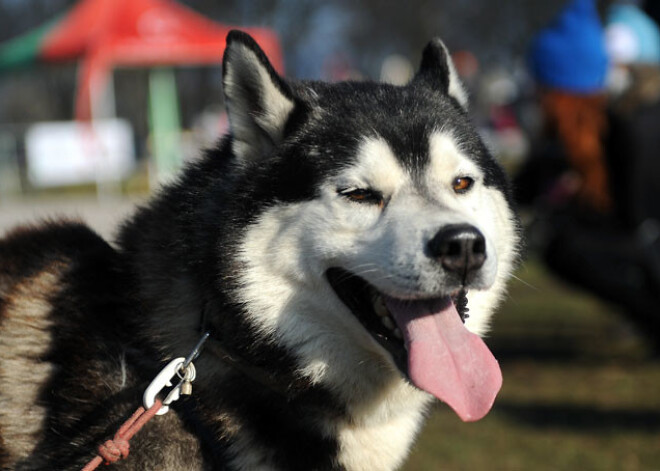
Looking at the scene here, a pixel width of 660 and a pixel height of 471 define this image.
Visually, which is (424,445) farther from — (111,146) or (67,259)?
(111,146)

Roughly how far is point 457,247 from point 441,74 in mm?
904

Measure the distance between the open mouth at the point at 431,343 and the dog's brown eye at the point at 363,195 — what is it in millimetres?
218

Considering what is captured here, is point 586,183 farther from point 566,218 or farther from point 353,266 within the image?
point 353,266

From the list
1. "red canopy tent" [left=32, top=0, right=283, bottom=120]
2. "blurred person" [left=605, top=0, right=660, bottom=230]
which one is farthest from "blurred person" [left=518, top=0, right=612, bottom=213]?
"red canopy tent" [left=32, top=0, right=283, bottom=120]

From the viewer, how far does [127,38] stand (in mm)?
14422

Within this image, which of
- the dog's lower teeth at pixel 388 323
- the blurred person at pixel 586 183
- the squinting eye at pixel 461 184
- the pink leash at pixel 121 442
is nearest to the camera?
the pink leash at pixel 121 442

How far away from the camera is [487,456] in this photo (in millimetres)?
4832

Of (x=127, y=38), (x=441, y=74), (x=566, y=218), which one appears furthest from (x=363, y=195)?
(x=127, y=38)

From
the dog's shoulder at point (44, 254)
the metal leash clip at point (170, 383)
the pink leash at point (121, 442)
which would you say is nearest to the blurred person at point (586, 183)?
the dog's shoulder at point (44, 254)

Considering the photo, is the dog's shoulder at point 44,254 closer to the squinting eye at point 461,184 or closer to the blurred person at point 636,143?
the squinting eye at point 461,184

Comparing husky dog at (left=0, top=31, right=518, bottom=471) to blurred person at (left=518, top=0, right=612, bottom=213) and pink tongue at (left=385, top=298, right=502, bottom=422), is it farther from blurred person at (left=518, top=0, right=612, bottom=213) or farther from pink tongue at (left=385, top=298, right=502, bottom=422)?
blurred person at (left=518, top=0, right=612, bottom=213)

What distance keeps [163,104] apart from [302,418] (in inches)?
687

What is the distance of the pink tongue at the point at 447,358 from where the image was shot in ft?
7.70

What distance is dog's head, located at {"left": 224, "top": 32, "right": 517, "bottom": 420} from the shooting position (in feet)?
7.65
